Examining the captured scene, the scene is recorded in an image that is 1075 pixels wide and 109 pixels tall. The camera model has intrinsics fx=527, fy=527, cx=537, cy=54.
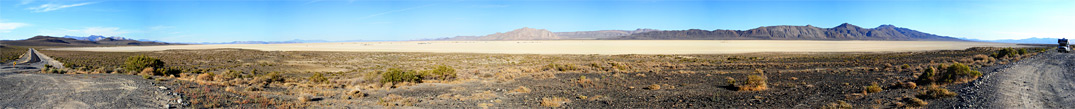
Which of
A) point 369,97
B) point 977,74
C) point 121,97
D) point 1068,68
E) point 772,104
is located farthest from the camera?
point 1068,68

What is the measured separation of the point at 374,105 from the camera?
1090 centimetres

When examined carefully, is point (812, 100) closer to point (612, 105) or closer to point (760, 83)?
point (760, 83)

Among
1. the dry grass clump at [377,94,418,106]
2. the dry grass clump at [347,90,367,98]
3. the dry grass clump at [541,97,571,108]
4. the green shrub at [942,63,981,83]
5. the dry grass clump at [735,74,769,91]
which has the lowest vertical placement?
the dry grass clump at [541,97,571,108]

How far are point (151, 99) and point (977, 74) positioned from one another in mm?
18501

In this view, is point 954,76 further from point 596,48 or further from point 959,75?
point 596,48

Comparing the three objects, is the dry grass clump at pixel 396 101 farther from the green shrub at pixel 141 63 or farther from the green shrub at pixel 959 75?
the green shrub at pixel 141 63

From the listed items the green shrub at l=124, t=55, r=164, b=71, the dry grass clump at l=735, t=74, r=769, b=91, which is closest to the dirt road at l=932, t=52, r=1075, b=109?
the dry grass clump at l=735, t=74, r=769, b=91

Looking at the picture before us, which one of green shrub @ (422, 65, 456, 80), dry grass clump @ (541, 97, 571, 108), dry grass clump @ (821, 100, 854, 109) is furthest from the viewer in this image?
green shrub @ (422, 65, 456, 80)

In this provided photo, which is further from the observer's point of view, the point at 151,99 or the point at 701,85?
the point at 701,85

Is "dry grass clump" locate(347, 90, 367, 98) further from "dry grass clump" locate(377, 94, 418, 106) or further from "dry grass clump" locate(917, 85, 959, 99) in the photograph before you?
"dry grass clump" locate(917, 85, 959, 99)

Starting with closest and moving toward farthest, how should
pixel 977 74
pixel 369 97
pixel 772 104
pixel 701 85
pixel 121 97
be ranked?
1. pixel 121 97
2. pixel 772 104
3. pixel 369 97
4. pixel 977 74
5. pixel 701 85

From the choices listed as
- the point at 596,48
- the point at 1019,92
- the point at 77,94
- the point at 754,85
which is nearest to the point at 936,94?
the point at 1019,92

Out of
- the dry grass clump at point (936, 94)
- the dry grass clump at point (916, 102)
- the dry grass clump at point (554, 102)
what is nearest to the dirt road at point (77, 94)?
the dry grass clump at point (554, 102)

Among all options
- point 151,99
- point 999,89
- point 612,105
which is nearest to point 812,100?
point 999,89
